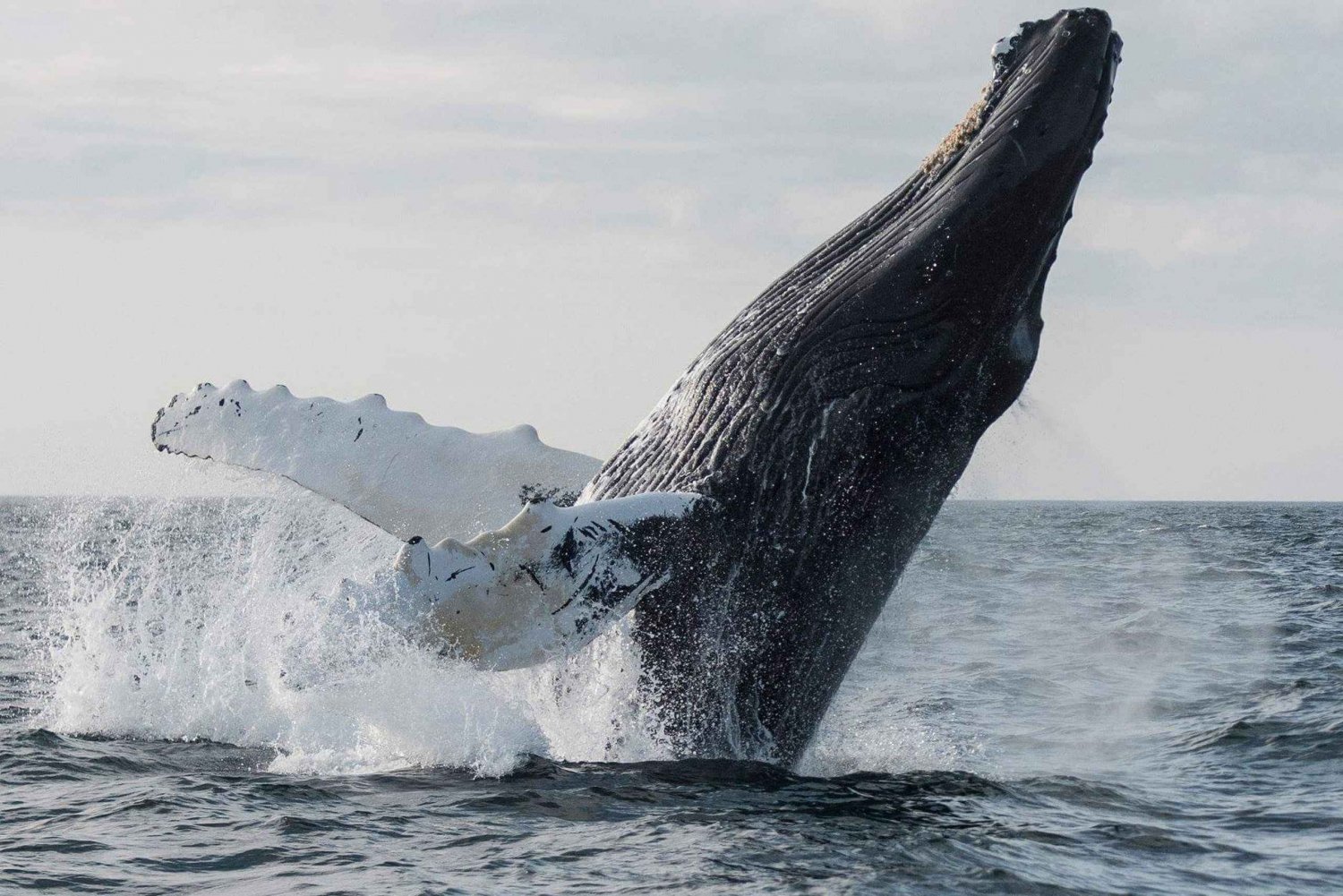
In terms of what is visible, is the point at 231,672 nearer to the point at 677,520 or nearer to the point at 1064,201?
the point at 677,520

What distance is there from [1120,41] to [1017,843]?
12.1 ft

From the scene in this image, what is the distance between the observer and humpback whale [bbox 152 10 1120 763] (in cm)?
682

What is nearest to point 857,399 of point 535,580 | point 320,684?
point 535,580

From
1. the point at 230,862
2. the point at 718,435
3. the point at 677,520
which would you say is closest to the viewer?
the point at 230,862

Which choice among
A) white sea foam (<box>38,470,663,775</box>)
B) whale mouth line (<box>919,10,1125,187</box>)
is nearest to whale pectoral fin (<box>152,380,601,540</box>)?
white sea foam (<box>38,470,663,775</box>)

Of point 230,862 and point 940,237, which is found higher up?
point 940,237

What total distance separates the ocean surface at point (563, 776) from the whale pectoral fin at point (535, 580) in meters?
0.25

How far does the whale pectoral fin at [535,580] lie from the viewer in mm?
5988

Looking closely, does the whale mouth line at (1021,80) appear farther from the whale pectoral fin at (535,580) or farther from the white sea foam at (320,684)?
the white sea foam at (320,684)

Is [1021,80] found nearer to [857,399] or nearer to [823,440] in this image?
[857,399]

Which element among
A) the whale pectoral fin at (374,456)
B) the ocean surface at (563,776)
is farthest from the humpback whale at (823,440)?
the whale pectoral fin at (374,456)

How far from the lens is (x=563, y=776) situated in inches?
289

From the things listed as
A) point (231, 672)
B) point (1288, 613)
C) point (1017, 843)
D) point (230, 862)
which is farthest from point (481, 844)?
point (1288, 613)

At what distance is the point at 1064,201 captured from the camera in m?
6.97
